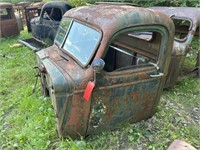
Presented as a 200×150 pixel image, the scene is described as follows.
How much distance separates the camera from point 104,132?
118 inches

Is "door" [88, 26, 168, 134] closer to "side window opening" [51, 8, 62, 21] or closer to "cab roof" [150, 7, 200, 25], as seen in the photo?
"cab roof" [150, 7, 200, 25]

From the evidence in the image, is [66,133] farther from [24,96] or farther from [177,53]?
[177,53]

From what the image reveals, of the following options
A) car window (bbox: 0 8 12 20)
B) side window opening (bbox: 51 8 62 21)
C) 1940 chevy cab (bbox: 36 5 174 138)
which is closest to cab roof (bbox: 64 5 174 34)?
1940 chevy cab (bbox: 36 5 174 138)

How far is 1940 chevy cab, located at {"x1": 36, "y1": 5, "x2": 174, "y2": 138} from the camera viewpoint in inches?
97.0

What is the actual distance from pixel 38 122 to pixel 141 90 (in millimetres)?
1632

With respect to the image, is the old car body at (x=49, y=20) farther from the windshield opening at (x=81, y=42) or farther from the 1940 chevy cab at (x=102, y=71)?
the windshield opening at (x=81, y=42)

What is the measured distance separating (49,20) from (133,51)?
362cm

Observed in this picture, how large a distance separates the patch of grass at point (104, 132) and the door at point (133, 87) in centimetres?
20

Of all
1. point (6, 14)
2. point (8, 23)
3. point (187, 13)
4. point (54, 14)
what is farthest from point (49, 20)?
point (187, 13)

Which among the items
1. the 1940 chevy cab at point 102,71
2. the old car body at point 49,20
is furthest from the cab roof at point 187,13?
the old car body at point 49,20

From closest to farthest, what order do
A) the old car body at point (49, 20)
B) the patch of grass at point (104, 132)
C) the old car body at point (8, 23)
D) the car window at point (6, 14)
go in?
1. the patch of grass at point (104, 132)
2. the old car body at point (49, 20)
3. the old car body at point (8, 23)
4. the car window at point (6, 14)

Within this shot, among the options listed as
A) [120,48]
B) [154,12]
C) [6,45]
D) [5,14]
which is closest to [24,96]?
[120,48]

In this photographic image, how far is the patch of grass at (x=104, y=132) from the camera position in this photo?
9.68 ft

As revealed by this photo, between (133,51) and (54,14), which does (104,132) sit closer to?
(133,51)
